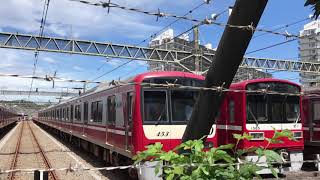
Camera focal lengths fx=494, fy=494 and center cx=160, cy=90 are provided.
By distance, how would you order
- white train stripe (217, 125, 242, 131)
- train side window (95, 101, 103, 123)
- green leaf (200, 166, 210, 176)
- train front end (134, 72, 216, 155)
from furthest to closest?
1. train side window (95, 101, 103, 123)
2. white train stripe (217, 125, 242, 131)
3. train front end (134, 72, 216, 155)
4. green leaf (200, 166, 210, 176)

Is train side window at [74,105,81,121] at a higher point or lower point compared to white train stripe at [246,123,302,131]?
higher

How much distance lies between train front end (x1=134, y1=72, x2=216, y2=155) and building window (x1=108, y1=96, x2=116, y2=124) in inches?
91.1

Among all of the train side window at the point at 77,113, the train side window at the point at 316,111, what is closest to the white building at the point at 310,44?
the train side window at the point at 316,111

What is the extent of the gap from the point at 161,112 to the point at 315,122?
249 inches

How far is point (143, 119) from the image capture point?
10.9m

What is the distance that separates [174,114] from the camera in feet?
36.8

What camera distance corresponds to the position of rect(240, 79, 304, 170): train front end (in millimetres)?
12719

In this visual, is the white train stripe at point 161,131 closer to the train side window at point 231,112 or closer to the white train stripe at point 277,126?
the white train stripe at point 277,126

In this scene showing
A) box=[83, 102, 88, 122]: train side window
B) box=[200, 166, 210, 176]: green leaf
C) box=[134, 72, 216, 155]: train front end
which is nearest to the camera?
box=[200, 166, 210, 176]: green leaf

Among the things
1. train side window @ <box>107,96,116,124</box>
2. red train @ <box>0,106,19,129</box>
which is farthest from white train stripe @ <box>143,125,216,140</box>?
red train @ <box>0,106,19,129</box>

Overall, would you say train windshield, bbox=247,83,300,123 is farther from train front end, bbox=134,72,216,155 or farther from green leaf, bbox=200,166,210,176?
green leaf, bbox=200,166,210,176

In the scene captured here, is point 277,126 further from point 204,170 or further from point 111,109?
point 204,170

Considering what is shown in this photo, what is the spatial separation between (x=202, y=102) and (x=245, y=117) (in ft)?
26.4

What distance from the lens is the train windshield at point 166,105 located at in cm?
1106
